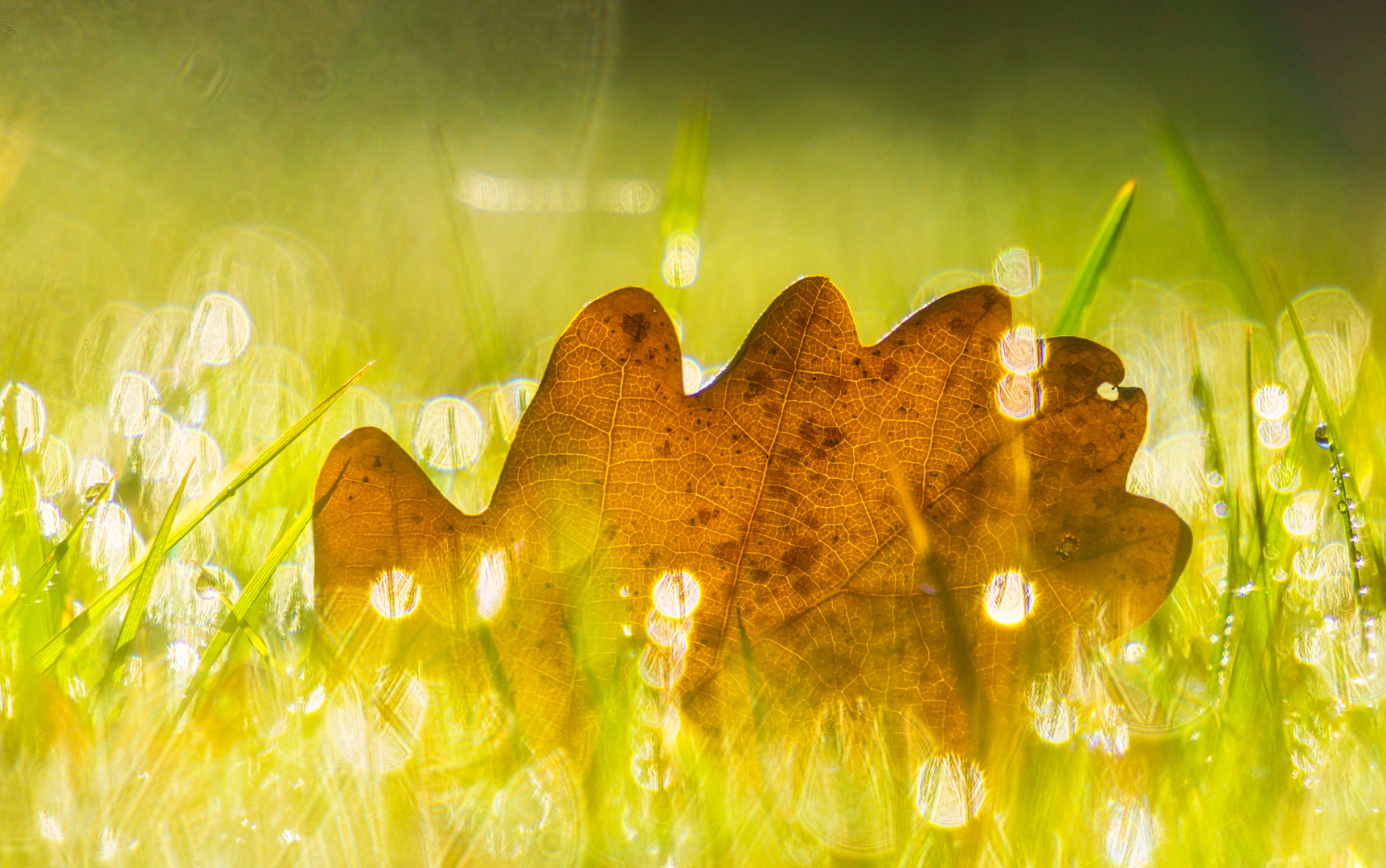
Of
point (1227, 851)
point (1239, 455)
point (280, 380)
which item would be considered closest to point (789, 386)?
point (1227, 851)

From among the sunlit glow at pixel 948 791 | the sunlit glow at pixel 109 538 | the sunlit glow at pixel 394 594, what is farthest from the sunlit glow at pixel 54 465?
the sunlit glow at pixel 948 791

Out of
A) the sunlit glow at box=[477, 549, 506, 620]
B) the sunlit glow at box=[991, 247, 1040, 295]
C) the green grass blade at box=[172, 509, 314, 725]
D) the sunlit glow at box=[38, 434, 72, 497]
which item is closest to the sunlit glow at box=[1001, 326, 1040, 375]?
the sunlit glow at box=[477, 549, 506, 620]

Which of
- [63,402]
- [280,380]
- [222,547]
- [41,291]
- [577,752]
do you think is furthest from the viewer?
[41,291]

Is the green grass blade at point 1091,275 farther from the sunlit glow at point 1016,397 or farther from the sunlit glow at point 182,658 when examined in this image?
the sunlit glow at point 182,658

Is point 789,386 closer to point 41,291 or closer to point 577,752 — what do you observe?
point 577,752

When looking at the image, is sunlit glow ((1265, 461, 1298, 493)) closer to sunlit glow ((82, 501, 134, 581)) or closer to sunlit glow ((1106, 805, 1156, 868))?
sunlit glow ((1106, 805, 1156, 868))

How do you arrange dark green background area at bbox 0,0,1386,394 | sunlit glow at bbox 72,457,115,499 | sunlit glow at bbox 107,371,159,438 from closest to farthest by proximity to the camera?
sunlit glow at bbox 72,457,115,499, sunlit glow at bbox 107,371,159,438, dark green background area at bbox 0,0,1386,394
